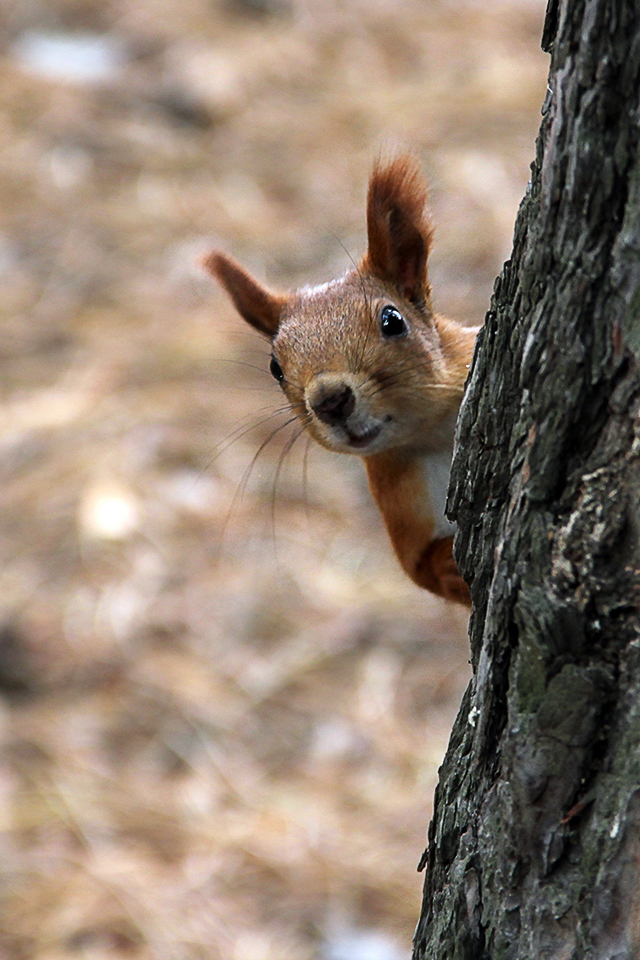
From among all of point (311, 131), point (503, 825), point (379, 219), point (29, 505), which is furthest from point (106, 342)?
point (503, 825)

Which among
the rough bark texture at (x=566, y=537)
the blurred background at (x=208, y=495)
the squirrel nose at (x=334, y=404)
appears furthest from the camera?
the blurred background at (x=208, y=495)

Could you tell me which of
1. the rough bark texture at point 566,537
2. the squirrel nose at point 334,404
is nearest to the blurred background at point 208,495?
the squirrel nose at point 334,404

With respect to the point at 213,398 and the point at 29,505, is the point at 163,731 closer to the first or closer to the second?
the point at 29,505

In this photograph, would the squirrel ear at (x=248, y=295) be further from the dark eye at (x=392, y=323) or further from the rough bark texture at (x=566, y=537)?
the rough bark texture at (x=566, y=537)

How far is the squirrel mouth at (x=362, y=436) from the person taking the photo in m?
1.22

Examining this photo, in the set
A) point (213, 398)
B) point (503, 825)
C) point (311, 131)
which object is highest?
point (311, 131)

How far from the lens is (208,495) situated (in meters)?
3.04

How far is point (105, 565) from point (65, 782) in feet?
1.88

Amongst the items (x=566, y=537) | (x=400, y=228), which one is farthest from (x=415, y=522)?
(x=566, y=537)

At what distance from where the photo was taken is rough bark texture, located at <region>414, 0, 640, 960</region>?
0.69m

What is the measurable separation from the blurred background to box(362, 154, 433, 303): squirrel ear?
0.12 metres

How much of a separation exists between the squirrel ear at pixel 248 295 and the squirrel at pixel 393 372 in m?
0.03

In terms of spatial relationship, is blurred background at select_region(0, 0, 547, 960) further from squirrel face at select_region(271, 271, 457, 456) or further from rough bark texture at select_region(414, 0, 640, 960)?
rough bark texture at select_region(414, 0, 640, 960)

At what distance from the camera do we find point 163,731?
2.49 meters
